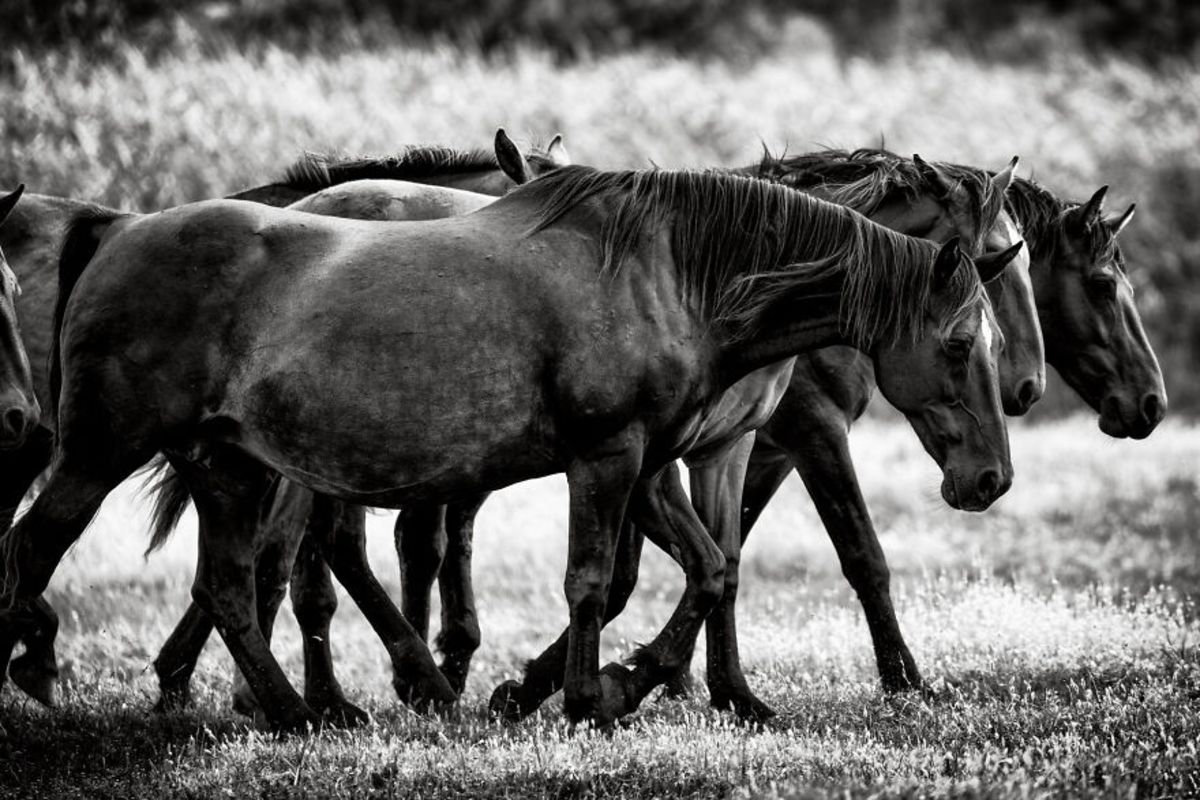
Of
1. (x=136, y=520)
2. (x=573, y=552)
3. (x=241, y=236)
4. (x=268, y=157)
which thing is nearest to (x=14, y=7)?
(x=268, y=157)

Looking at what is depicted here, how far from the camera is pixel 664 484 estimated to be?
269 inches

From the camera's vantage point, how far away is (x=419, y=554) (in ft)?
25.9

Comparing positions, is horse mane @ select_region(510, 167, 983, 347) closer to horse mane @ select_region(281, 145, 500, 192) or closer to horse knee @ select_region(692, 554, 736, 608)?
horse knee @ select_region(692, 554, 736, 608)

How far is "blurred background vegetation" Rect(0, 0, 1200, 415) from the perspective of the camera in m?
15.4

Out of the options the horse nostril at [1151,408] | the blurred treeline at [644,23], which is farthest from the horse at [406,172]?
the blurred treeline at [644,23]

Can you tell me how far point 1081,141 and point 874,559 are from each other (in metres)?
15.8

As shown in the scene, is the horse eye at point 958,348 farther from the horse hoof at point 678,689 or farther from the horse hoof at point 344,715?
the horse hoof at point 344,715

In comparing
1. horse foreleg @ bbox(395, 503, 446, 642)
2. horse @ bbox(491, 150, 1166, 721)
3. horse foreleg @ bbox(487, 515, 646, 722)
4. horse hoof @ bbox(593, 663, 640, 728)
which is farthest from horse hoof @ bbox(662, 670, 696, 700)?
horse foreleg @ bbox(395, 503, 446, 642)

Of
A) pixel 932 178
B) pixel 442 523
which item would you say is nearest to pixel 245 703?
pixel 442 523

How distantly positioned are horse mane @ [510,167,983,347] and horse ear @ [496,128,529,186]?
3.35 ft

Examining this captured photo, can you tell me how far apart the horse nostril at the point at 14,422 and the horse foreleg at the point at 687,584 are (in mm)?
2507

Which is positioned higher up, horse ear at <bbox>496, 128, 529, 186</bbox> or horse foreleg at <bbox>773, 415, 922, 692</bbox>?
horse ear at <bbox>496, 128, 529, 186</bbox>

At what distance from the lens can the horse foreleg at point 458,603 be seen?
771 centimetres

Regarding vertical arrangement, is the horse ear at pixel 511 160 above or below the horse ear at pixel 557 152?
above
